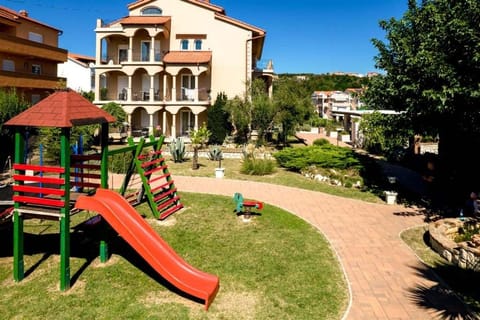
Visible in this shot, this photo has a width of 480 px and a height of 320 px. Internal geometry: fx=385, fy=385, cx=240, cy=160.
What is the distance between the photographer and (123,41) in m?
33.9

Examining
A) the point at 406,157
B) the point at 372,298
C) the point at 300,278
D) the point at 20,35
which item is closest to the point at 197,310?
the point at 300,278

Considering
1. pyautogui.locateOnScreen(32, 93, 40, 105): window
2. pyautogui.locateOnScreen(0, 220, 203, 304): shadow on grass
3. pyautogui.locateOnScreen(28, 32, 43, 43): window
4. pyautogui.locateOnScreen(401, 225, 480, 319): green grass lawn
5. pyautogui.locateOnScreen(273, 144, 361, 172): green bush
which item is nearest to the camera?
pyautogui.locateOnScreen(401, 225, 480, 319): green grass lawn

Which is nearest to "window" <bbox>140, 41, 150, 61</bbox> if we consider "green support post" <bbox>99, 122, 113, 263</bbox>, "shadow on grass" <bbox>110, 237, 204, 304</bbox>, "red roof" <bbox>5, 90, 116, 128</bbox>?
"shadow on grass" <bbox>110, 237, 204, 304</bbox>

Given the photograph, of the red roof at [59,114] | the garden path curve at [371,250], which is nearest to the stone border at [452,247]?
the garden path curve at [371,250]

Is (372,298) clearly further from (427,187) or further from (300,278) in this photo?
(427,187)

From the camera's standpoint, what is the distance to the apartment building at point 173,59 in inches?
1259

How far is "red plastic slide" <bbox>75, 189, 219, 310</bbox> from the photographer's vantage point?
686cm

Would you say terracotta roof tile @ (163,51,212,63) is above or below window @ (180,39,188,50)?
below

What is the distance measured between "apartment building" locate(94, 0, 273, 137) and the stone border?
23483 mm

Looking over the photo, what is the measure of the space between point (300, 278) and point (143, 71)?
29370mm

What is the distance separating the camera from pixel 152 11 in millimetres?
33438

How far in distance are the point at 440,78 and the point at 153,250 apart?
33.1 feet

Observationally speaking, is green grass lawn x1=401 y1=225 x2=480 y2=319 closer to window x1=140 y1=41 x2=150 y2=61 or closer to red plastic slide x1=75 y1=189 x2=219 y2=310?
red plastic slide x1=75 y1=189 x2=219 y2=310

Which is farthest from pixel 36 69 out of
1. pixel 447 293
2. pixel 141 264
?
pixel 447 293
